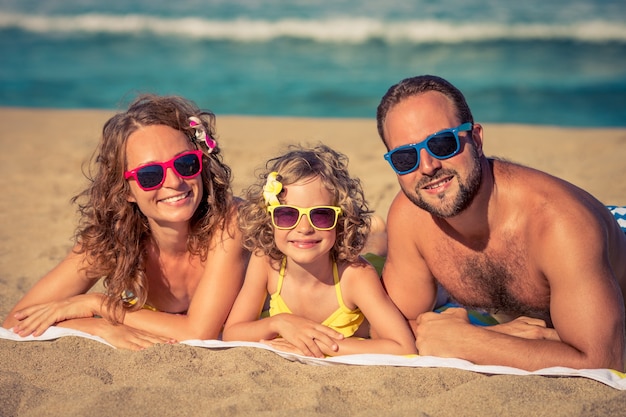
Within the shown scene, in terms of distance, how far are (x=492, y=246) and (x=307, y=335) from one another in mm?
1164

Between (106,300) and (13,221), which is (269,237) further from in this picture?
(13,221)

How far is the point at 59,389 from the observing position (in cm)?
386

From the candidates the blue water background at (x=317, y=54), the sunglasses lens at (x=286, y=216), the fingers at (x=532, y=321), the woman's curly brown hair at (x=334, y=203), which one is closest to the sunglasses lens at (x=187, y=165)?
the woman's curly brown hair at (x=334, y=203)

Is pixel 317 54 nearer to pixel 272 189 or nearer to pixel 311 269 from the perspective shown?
pixel 311 269

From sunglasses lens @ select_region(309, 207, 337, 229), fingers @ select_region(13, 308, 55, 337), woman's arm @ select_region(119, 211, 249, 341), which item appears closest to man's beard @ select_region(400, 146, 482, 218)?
sunglasses lens @ select_region(309, 207, 337, 229)

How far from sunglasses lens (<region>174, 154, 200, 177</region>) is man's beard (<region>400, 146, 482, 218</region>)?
129cm

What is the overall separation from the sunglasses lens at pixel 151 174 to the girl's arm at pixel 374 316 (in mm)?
1223

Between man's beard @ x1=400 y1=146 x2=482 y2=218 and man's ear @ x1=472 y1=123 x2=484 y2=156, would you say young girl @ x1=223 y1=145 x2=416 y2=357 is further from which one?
man's ear @ x1=472 y1=123 x2=484 y2=156

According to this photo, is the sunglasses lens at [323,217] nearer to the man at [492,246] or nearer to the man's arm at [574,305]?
the man at [492,246]

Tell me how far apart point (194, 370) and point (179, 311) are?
1.00m

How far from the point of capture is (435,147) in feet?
12.9

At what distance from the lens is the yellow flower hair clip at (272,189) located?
13.7ft

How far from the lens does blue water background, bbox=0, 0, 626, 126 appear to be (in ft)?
47.2

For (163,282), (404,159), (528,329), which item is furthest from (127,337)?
(528,329)
